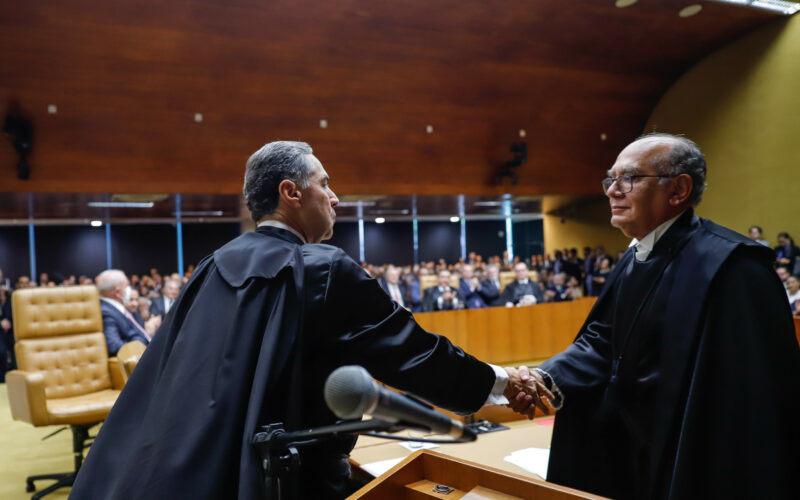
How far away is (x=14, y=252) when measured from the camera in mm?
17125

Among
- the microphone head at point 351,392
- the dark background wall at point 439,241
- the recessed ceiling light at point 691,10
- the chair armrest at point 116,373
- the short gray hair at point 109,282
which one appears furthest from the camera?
the dark background wall at point 439,241

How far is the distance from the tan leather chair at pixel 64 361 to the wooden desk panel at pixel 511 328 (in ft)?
12.4

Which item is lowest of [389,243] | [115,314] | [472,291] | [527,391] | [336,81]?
[472,291]

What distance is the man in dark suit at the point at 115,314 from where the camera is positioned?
5102 mm

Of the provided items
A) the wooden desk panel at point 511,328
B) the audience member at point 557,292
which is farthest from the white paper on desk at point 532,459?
the audience member at point 557,292

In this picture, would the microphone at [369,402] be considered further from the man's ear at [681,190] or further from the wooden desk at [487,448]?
the man's ear at [681,190]

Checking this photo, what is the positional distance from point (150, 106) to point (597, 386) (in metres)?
8.96

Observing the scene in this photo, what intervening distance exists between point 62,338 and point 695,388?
471cm

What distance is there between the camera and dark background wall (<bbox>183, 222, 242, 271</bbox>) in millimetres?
18688

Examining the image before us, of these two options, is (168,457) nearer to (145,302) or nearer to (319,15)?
(319,15)

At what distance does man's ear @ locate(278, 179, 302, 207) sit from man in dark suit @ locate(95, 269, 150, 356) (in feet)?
12.9

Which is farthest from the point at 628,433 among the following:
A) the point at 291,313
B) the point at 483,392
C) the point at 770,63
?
the point at 770,63

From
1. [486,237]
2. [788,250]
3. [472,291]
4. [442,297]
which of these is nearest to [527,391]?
[442,297]

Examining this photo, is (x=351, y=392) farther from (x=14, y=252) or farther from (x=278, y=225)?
(x=14, y=252)
